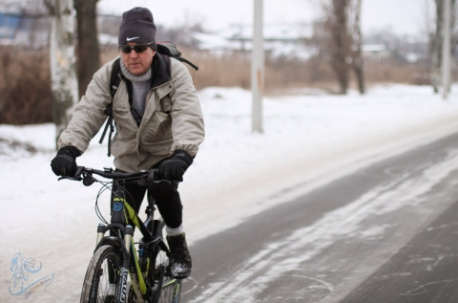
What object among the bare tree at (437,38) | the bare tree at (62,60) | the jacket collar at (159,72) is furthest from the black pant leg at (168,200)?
the bare tree at (437,38)

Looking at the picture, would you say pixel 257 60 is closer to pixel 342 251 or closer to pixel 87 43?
pixel 87 43

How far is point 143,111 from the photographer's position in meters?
3.92

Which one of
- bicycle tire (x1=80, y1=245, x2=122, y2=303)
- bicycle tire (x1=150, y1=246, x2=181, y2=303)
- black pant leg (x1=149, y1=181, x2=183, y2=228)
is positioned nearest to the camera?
bicycle tire (x1=80, y1=245, x2=122, y2=303)

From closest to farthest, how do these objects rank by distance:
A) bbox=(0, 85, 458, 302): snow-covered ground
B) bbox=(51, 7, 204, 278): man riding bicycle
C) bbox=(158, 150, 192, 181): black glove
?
bbox=(158, 150, 192, 181): black glove, bbox=(51, 7, 204, 278): man riding bicycle, bbox=(0, 85, 458, 302): snow-covered ground

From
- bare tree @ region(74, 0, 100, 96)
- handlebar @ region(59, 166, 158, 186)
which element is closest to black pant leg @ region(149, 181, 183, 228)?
handlebar @ region(59, 166, 158, 186)

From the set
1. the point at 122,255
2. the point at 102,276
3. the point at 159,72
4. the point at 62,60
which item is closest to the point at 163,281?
the point at 122,255

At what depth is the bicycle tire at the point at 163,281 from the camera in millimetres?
4086

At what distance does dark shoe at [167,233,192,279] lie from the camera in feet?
13.9

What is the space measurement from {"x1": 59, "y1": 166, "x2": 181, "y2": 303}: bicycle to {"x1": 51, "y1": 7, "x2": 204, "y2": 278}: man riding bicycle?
0.46 ft

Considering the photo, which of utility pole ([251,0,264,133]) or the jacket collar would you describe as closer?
the jacket collar

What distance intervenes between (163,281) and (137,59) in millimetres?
1433

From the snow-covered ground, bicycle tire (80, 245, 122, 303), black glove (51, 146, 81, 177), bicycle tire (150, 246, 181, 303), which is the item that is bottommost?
the snow-covered ground

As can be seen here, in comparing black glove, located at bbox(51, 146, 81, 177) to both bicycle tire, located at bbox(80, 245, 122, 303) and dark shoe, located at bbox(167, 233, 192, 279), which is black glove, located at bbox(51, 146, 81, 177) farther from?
dark shoe, located at bbox(167, 233, 192, 279)

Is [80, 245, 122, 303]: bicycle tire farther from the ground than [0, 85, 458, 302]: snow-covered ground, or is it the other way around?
[80, 245, 122, 303]: bicycle tire
